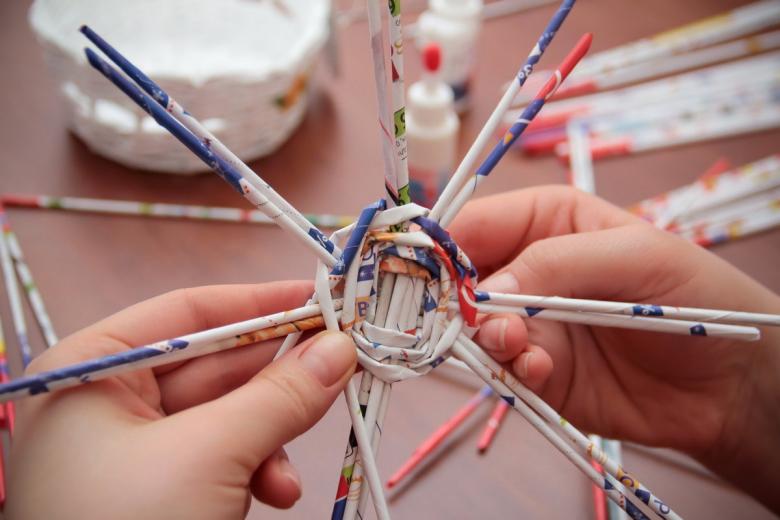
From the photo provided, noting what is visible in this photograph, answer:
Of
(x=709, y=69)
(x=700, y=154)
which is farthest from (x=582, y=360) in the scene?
(x=709, y=69)

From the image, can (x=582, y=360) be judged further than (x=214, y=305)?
Yes

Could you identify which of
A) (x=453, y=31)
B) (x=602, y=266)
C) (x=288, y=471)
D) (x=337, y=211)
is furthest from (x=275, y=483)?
(x=453, y=31)

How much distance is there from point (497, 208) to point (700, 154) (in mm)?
373

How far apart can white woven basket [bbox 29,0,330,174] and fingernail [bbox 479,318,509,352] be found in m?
0.36

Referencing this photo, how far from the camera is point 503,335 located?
406 mm

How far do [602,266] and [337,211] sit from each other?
320 mm

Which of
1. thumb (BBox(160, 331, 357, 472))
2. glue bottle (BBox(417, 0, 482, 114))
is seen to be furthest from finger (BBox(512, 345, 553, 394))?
glue bottle (BBox(417, 0, 482, 114))

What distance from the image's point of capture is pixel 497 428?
54cm

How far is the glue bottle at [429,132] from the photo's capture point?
2.21ft

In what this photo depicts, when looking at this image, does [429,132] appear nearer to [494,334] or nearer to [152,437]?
[494,334]

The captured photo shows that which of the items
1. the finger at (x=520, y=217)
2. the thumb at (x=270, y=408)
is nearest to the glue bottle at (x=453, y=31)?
the finger at (x=520, y=217)

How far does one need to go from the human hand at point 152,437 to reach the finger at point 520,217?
23 cm

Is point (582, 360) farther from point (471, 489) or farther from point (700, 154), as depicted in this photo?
point (700, 154)

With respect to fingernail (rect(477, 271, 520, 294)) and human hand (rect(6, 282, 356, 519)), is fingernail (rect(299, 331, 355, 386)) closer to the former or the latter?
human hand (rect(6, 282, 356, 519))
